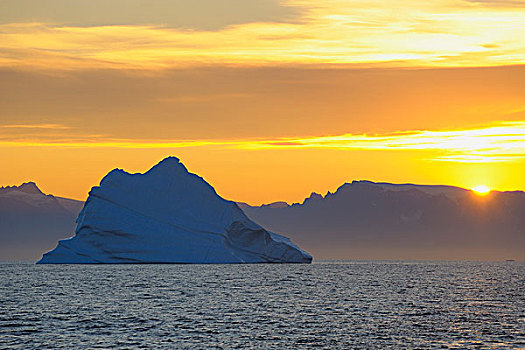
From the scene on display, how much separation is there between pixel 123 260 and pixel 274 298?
150 ft

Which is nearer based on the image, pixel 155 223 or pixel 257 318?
pixel 257 318

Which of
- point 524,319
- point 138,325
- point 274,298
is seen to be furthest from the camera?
point 274,298

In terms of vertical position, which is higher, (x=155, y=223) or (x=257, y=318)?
(x=155, y=223)

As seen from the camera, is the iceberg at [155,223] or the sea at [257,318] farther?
the iceberg at [155,223]

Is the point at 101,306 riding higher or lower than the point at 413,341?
higher

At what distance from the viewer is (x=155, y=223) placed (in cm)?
10675

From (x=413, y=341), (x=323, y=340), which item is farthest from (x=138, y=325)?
(x=413, y=341)

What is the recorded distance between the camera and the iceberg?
342 feet

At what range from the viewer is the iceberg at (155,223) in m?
104

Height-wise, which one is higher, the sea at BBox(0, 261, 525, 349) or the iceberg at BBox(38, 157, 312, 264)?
the iceberg at BBox(38, 157, 312, 264)

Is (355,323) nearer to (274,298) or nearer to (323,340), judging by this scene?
(323,340)

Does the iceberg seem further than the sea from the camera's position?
Yes

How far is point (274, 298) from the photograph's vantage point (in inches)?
2530

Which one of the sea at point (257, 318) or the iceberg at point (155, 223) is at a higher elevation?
the iceberg at point (155, 223)
